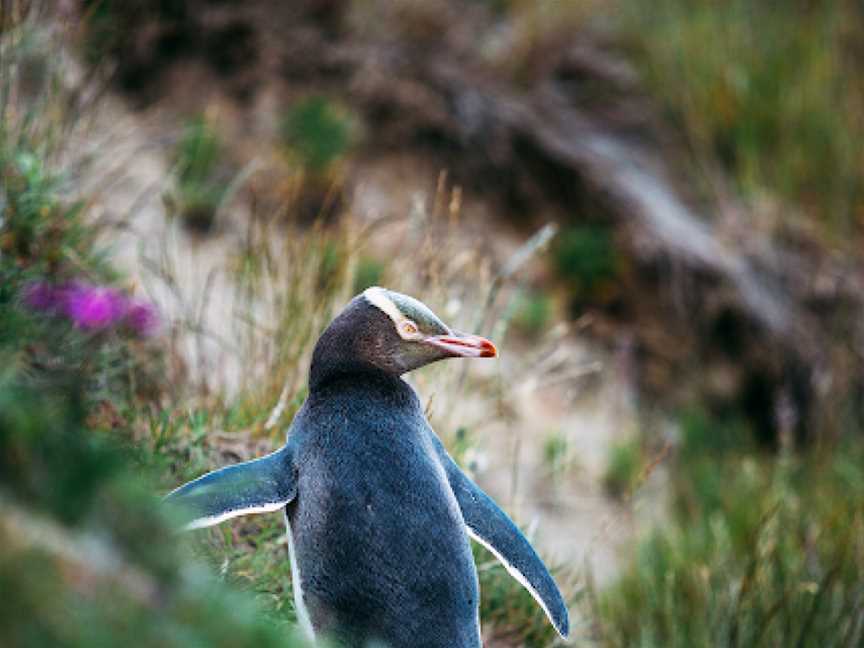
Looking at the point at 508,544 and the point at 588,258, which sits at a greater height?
the point at 508,544

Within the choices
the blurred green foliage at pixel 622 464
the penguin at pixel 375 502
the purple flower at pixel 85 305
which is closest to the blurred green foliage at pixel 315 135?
the blurred green foliage at pixel 622 464

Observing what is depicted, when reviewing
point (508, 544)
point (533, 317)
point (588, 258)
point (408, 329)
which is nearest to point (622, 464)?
point (533, 317)

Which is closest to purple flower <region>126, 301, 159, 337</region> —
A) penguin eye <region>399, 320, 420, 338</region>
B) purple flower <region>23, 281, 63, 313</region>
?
purple flower <region>23, 281, 63, 313</region>

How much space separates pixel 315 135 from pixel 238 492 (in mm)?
3669

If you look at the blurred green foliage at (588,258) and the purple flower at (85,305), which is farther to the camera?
the blurred green foliage at (588,258)

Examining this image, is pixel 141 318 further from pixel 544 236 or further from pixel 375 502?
pixel 375 502

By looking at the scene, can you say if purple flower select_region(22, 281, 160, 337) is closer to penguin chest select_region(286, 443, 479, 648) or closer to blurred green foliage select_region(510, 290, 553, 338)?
penguin chest select_region(286, 443, 479, 648)

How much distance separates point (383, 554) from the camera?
177 cm

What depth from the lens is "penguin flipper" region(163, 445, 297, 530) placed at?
1.73 metres

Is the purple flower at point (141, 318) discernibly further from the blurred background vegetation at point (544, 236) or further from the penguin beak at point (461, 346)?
the penguin beak at point (461, 346)

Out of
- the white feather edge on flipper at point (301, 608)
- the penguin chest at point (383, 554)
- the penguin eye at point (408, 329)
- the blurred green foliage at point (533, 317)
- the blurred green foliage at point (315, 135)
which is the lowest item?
the blurred green foliage at point (533, 317)

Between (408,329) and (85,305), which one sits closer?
(408,329)

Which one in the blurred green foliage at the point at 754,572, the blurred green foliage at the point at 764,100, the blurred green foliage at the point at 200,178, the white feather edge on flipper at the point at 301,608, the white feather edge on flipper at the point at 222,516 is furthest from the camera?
the blurred green foliage at the point at 764,100

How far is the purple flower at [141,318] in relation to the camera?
2979 millimetres
